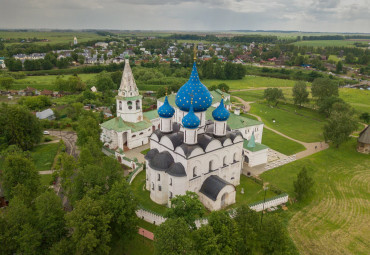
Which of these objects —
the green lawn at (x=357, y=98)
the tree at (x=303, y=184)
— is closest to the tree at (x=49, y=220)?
the tree at (x=303, y=184)

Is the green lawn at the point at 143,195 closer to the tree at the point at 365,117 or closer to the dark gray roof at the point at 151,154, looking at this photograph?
the dark gray roof at the point at 151,154

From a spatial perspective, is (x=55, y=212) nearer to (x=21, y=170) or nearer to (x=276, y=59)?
(x=21, y=170)

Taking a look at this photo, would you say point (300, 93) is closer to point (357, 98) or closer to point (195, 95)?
point (357, 98)

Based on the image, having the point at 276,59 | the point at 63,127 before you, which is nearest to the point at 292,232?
the point at 63,127

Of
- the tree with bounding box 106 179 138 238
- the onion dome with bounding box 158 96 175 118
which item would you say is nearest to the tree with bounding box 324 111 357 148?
the onion dome with bounding box 158 96 175 118

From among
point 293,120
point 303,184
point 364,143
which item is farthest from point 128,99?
point 364,143
